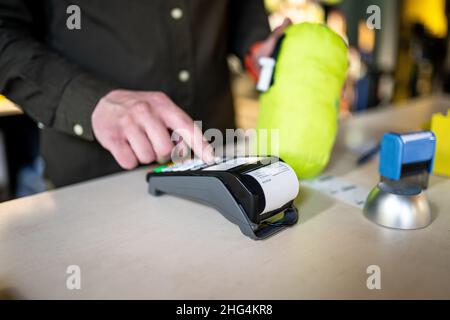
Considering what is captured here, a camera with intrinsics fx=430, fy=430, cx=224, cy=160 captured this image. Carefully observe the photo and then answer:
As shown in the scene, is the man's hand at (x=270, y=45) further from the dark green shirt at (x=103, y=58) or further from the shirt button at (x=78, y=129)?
the shirt button at (x=78, y=129)

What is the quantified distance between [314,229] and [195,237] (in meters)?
0.14

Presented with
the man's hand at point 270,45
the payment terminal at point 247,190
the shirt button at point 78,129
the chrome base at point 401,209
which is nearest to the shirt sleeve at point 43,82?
the shirt button at point 78,129

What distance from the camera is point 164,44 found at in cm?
81

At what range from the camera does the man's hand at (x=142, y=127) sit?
55cm

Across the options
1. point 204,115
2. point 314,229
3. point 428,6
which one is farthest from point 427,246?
point 428,6

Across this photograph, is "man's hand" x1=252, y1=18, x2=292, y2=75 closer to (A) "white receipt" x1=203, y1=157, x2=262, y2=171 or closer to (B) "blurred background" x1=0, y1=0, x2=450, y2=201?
(A) "white receipt" x1=203, y1=157, x2=262, y2=171

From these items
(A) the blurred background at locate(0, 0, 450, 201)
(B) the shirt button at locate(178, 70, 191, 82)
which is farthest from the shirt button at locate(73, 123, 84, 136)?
(A) the blurred background at locate(0, 0, 450, 201)

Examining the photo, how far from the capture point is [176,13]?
0.80m

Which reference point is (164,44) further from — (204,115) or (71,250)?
(71,250)

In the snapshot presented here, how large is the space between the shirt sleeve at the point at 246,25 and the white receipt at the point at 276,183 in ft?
1.60

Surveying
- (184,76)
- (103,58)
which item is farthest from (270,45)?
(103,58)

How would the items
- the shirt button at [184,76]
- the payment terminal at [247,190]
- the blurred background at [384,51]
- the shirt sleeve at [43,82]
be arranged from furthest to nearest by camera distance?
the blurred background at [384,51], the shirt button at [184,76], the shirt sleeve at [43,82], the payment terminal at [247,190]

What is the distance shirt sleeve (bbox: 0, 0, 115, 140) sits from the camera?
622mm

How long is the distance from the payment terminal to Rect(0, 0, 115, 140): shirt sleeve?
169 mm
